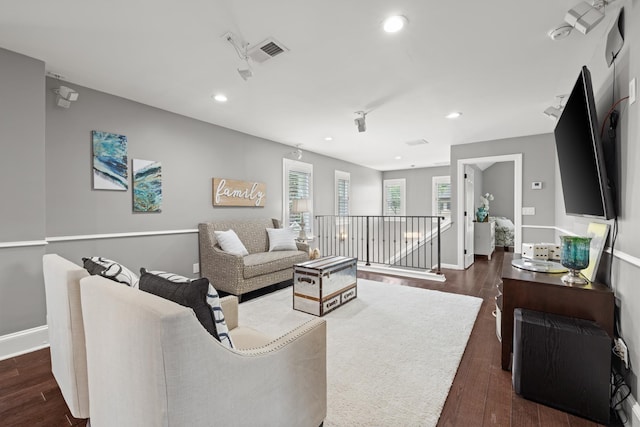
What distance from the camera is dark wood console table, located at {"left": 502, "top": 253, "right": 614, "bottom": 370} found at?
1668 mm

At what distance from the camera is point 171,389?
825 mm

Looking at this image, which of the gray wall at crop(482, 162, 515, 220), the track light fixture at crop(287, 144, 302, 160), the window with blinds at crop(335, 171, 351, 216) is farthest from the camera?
the gray wall at crop(482, 162, 515, 220)

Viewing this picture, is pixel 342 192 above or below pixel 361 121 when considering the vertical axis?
below

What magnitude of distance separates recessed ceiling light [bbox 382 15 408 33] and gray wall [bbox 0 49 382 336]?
2934 millimetres

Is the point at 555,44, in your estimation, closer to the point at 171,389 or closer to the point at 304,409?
the point at 304,409

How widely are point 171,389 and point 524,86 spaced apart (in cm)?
377

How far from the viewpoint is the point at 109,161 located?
10.2ft

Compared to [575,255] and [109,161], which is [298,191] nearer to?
[109,161]

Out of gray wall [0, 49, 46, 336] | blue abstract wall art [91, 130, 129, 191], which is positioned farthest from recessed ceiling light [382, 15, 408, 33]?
blue abstract wall art [91, 130, 129, 191]

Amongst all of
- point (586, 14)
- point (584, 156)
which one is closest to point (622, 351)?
point (584, 156)

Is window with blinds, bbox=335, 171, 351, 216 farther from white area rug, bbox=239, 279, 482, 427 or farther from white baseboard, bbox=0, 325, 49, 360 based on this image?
white baseboard, bbox=0, 325, 49, 360

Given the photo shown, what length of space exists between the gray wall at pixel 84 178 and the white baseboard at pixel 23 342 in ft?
0.20

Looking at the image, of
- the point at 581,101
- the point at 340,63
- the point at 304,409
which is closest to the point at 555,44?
the point at 581,101

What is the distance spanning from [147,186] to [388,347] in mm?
3253
